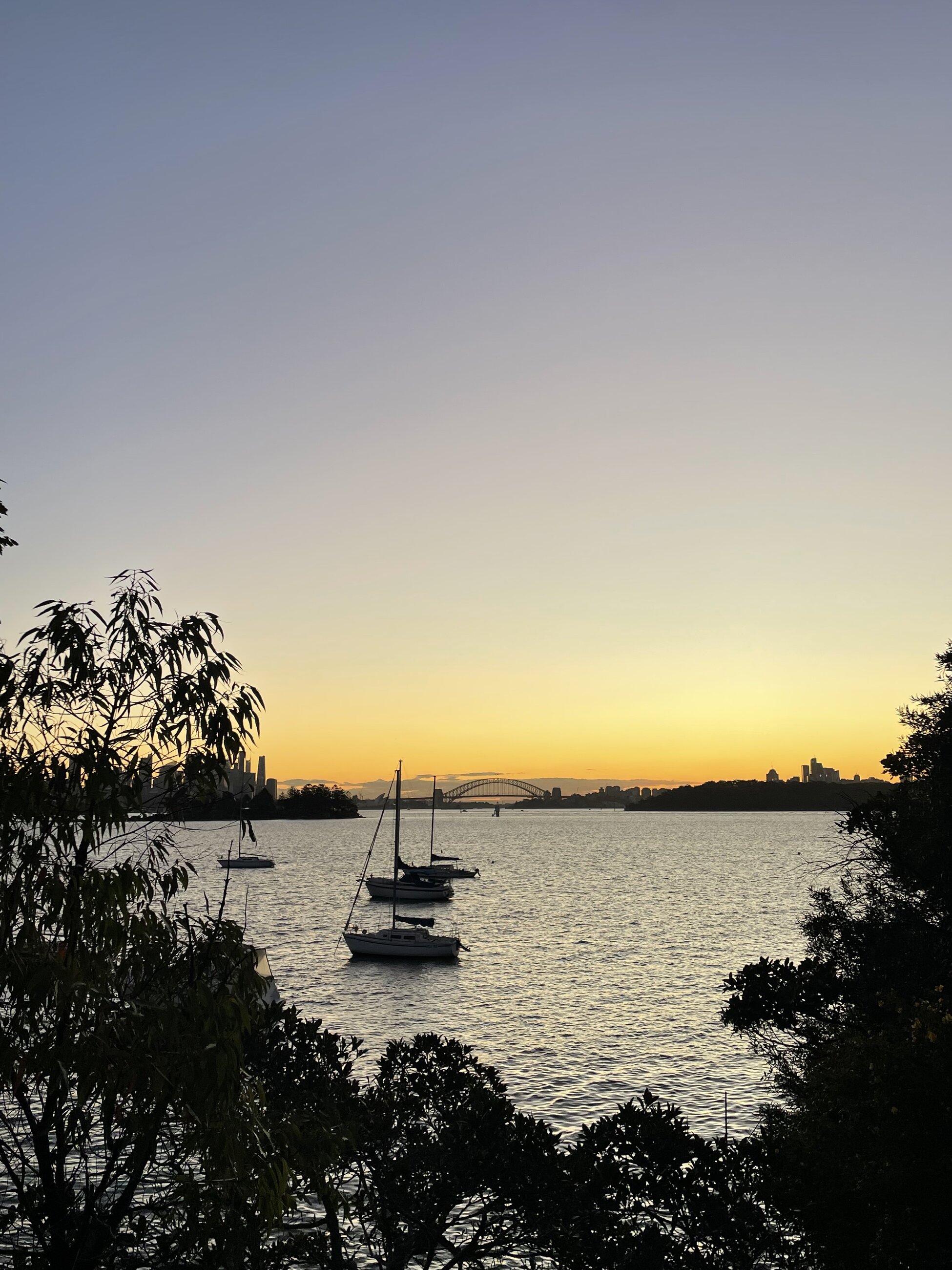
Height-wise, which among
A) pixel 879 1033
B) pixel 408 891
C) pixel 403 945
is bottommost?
pixel 408 891

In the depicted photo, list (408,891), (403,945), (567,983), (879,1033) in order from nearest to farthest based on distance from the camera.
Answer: (879,1033) → (567,983) → (403,945) → (408,891)

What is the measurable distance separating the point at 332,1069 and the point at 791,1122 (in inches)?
335

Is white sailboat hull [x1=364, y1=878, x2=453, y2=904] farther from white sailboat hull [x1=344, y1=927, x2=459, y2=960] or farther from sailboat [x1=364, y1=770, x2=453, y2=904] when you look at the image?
white sailboat hull [x1=344, y1=927, x2=459, y2=960]

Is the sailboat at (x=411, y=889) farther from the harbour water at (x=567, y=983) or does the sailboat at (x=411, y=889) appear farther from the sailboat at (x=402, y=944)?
the sailboat at (x=402, y=944)

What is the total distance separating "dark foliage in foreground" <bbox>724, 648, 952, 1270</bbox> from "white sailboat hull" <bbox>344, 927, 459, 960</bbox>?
54816 mm

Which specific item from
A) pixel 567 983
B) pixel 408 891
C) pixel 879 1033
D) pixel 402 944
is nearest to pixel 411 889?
pixel 408 891

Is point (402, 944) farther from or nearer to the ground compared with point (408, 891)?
farther from the ground

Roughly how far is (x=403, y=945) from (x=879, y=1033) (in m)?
67.0

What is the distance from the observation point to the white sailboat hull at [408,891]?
4909 inches

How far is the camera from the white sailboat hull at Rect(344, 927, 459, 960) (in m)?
79.6

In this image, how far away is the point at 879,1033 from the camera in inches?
641

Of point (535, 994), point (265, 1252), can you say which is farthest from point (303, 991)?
point (265, 1252)

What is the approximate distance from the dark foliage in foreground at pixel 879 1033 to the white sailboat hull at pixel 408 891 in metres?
101

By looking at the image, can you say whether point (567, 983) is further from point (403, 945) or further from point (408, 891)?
point (408, 891)
